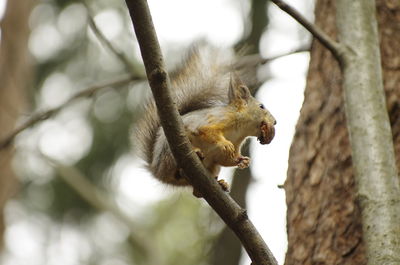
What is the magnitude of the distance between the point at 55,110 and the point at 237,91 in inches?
51.0

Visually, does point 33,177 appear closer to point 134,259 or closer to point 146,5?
point 134,259

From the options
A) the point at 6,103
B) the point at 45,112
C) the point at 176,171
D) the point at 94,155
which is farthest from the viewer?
the point at 94,155

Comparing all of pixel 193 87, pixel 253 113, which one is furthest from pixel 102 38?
pixel 253 113

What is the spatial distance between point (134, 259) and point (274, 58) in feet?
16.2

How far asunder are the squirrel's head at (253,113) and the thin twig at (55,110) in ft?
4.01

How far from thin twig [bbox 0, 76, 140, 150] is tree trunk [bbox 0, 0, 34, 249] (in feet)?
7.83

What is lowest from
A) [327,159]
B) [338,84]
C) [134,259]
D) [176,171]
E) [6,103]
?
[176,171]

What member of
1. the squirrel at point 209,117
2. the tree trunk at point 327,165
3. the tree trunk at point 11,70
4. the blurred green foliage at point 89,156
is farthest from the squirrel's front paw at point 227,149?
the blurred green foliage at point 89,156

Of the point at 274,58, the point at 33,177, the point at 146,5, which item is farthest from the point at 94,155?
the point at 146,5

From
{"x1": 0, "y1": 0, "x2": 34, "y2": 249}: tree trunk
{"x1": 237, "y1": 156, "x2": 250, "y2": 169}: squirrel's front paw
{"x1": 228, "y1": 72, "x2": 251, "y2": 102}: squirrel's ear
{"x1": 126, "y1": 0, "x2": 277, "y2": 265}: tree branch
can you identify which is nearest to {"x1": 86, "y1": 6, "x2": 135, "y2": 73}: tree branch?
{"x1": 228, "y1": 72, "x2": 251, "y2": 102}: squirrel's ear

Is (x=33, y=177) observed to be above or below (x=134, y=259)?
above

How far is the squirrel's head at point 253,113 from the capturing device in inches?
92.4

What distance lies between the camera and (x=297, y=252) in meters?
2.75

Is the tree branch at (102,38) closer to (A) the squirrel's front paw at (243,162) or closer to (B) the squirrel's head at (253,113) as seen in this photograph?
(B) the squirrel's head at (253,113)
